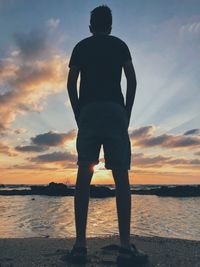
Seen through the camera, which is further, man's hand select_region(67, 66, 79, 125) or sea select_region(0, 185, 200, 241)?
sea select_region(0, 185, 200, 241)

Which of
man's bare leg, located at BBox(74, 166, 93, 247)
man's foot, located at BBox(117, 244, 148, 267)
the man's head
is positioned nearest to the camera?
man's foot, located at BBox(117, 244, 148, 267)

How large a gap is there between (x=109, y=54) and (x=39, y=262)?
2.57 meters

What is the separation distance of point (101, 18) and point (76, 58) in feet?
1.95

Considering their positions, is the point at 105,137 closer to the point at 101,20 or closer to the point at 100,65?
the point at 100,65

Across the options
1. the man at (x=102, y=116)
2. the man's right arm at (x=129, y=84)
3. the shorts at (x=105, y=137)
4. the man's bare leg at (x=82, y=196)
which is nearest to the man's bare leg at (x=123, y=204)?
the man at (x=102, y=116)

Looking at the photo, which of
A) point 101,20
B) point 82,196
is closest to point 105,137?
point 82,196

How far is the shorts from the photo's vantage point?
13.9ft

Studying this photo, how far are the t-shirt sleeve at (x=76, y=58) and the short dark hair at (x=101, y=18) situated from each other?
358 millimetres

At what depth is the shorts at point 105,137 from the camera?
424 centimetres

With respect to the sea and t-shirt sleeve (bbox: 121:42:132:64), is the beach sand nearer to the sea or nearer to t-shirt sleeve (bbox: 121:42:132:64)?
t-shirt sleeve (bbox: 121:42:132:64)

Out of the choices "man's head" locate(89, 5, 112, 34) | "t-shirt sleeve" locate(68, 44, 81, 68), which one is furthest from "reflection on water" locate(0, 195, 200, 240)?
"man's head" locate(89, 5, 112, 34)

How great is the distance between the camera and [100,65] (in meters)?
4.46

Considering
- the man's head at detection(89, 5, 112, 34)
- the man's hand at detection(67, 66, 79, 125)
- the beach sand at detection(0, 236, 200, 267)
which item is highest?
the man's head at detection(89, 5, 112, 34)

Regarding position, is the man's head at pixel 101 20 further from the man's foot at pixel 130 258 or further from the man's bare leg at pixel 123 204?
the man's foot at pixel 130 258
